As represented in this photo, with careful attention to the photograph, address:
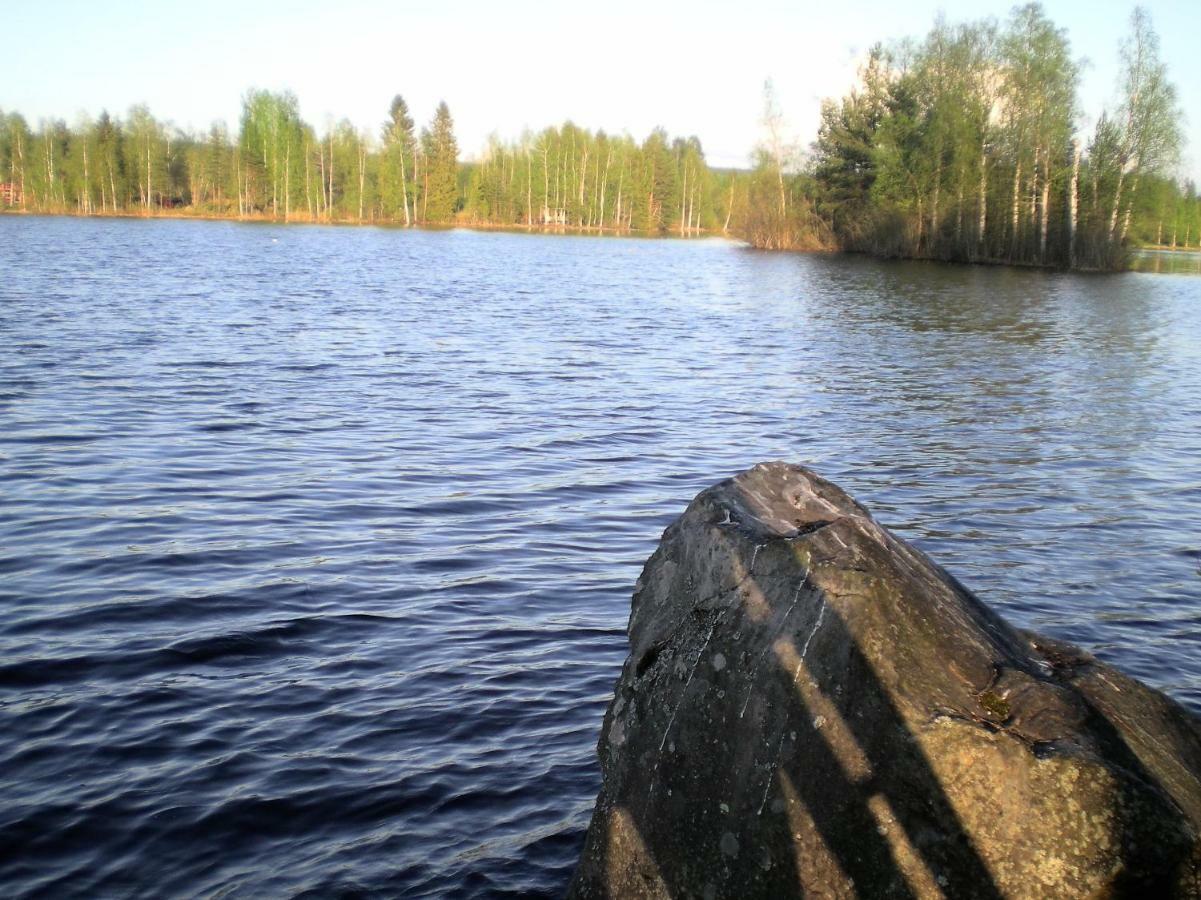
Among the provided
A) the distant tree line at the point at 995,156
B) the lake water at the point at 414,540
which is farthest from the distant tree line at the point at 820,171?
the lake water at the point at 414,540

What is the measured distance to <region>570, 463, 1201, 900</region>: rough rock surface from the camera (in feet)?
11.2

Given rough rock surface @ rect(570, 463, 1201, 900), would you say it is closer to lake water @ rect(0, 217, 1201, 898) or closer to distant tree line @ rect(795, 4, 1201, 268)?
lake water @ rect(0, 217, 1201, 898)

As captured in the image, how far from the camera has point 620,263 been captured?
69.9 m

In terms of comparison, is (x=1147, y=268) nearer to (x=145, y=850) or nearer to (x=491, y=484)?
(x=491, y=484)

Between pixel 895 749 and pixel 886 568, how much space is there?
72 centimetres

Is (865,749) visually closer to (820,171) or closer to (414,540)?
(414,540)

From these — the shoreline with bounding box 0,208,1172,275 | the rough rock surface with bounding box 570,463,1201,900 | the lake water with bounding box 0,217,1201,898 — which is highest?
the shoreline with bounding box 0,208,1172,275

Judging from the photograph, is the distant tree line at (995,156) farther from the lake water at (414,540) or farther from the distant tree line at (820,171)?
the lake water at (414,540)

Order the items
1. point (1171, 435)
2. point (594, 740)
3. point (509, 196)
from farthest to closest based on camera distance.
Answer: point (509, 196) → point (1171, 435) → point (594, 740)

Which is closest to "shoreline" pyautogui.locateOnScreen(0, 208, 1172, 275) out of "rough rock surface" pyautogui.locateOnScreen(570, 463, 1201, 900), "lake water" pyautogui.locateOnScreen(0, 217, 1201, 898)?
"lake water" pyautogui.locateOnScreen(0, 217, 1201, 898)

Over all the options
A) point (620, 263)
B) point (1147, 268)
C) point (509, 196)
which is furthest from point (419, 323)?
point (509, 196)

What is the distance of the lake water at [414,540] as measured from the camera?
5.56m

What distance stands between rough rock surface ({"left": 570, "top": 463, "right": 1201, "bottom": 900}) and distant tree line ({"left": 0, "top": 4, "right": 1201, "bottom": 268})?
60.7 meters

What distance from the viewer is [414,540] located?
34.4ft
